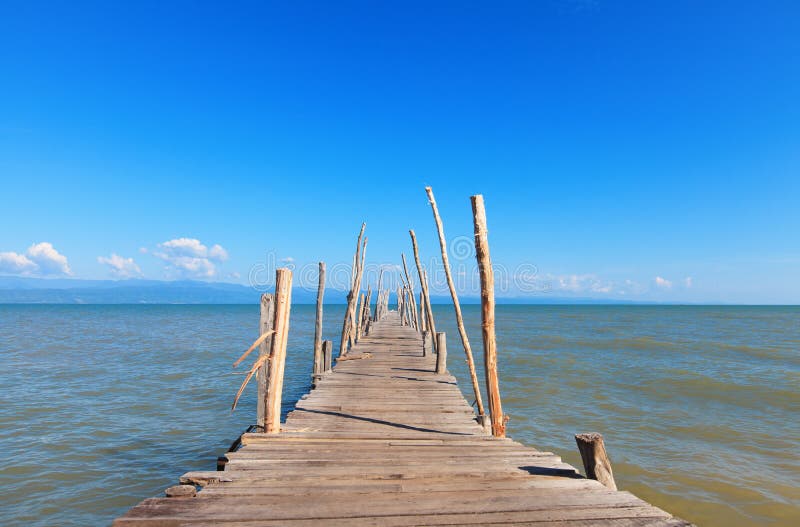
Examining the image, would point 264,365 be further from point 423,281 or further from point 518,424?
point 423,281

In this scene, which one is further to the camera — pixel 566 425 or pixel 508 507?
pixel 566 425

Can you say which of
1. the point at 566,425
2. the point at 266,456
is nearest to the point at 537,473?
the point at 266,456

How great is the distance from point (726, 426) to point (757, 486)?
3.59m

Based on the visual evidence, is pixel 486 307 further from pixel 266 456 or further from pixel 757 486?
pixel 757 486

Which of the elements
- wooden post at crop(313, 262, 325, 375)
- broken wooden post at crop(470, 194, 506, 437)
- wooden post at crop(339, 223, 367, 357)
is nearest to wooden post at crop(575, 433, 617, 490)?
broken wooden post at crop(470, 194, 506, 437)

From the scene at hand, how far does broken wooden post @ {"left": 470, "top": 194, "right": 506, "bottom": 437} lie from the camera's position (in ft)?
18.3

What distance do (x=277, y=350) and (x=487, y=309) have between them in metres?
2.66

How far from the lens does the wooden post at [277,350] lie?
486 centimetres

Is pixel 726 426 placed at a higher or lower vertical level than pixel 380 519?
lower

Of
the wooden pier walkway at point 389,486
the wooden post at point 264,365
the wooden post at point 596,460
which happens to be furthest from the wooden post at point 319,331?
the wooden post at point 596,460

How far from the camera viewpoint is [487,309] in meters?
5.66

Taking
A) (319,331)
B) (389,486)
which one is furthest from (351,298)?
(389,486)

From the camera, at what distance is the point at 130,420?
9273 mm

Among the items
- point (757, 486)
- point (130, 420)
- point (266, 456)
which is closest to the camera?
point (266, 456)
